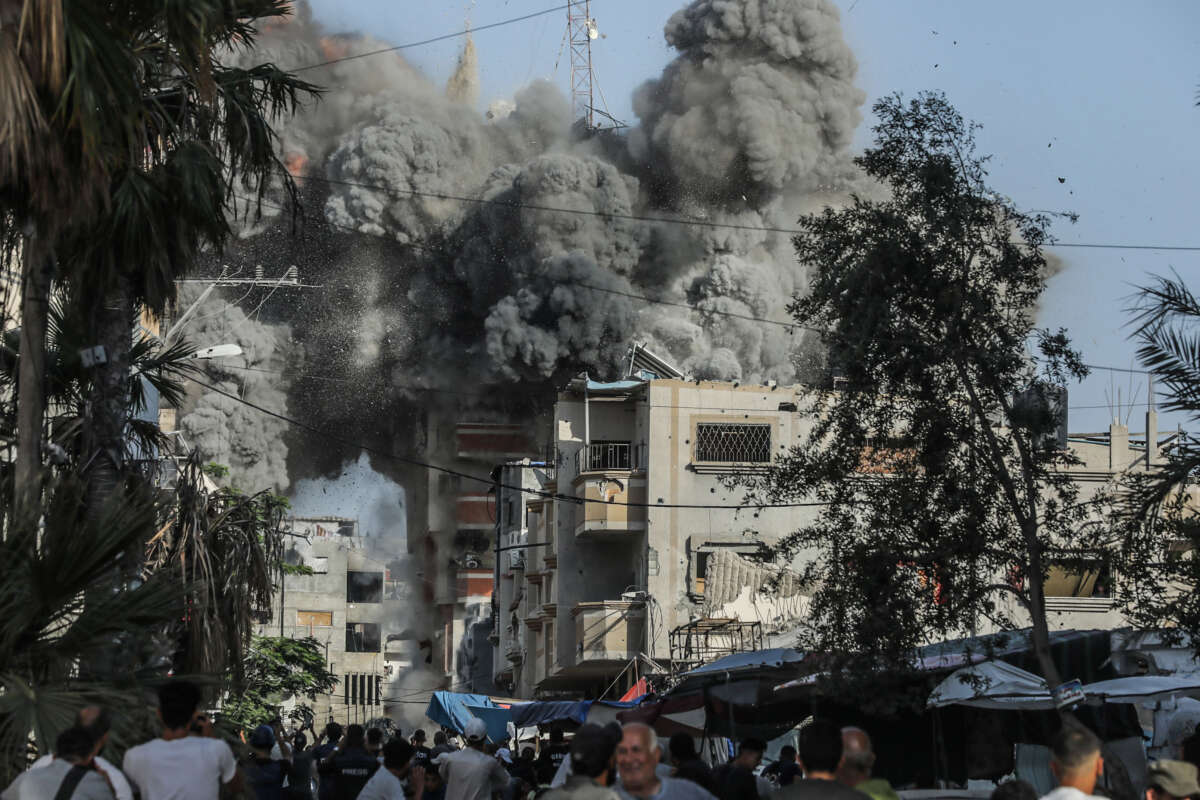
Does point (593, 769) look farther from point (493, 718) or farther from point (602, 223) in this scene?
point (602, 223)

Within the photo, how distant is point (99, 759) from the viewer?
7.57 meters

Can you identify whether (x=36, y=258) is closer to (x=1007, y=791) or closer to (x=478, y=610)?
(x=1007, y=791)

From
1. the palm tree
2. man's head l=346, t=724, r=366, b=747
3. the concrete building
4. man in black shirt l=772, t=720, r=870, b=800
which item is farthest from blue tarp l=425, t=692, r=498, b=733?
the concrete building

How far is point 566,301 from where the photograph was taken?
64.4 metres

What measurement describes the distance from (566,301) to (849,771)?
187ft

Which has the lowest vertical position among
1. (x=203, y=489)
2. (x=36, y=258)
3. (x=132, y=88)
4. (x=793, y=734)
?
(x=793, y=734)

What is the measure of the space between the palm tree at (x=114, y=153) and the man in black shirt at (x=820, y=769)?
4735 millimetres

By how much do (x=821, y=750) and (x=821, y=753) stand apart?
0.01 meters

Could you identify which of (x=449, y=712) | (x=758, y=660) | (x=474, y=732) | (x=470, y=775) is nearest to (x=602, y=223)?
(x=449, y=712)

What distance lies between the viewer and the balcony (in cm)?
4241

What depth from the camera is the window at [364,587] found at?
315 feet

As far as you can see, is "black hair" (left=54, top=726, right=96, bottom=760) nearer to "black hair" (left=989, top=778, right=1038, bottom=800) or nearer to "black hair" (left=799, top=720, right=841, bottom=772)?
"black hair" (left=799, top=720, right=841, bottom=772)

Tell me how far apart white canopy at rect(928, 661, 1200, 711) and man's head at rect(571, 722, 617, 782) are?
34.1 feet

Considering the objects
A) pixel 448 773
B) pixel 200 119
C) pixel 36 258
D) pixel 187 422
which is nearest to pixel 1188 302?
pixel 448 773
